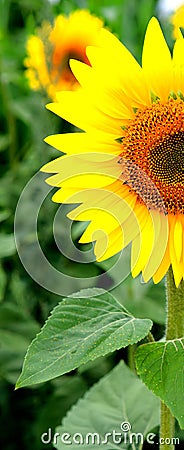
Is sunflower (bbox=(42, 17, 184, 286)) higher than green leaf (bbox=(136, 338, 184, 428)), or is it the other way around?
sunflower (bbox=(42, 17, 184, 286))

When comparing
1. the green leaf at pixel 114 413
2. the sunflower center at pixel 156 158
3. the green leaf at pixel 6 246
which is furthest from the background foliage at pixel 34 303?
the sunflower center at pixel 156 158

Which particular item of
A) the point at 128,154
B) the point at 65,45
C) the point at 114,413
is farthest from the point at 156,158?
the point at 65,45

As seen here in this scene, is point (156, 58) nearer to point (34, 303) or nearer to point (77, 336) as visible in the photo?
point (77, 336)

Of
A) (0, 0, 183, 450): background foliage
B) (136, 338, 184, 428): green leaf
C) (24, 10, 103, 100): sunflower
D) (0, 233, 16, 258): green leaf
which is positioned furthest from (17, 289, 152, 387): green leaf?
(24, 10, 103, 100): sunflower

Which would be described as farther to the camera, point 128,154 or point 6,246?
point 6,246

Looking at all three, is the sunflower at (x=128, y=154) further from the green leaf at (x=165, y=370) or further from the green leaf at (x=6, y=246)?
the green leaf at (x=6, y=246)

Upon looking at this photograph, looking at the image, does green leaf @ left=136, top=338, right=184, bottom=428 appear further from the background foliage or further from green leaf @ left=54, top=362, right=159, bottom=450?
the background foliage
